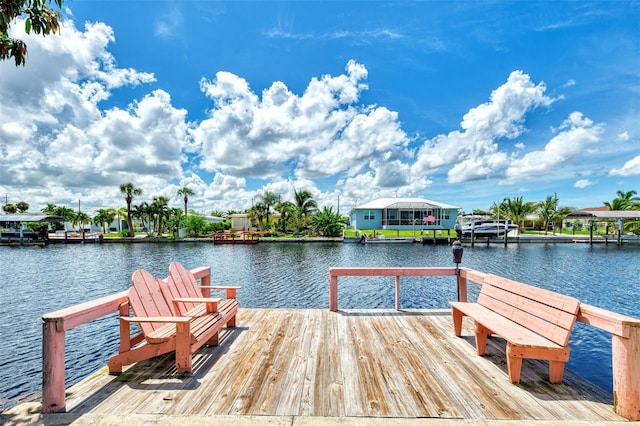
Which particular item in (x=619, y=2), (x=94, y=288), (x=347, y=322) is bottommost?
(x=94, y=288)

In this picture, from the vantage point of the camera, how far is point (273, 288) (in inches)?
545

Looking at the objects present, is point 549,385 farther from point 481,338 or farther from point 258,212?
point 258,212

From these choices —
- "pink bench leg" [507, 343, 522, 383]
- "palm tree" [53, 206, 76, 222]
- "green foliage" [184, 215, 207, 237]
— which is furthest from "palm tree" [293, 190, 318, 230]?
"palm tree" [53, 206, 76, 222]

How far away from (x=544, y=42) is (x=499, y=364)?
15462 millimetres

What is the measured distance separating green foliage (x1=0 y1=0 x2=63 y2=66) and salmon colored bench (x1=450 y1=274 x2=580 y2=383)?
534cm

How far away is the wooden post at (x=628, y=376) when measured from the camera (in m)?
2.37

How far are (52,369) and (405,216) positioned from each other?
44.5 m

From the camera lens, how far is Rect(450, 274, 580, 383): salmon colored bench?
280 centimetres

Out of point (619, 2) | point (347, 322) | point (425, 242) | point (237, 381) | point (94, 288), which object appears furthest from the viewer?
point (425, 242)

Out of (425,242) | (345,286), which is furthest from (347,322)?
(425,242)

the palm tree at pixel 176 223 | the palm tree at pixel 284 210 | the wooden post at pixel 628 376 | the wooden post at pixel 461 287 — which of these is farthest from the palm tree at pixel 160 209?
the wooden post at pixel 628 376

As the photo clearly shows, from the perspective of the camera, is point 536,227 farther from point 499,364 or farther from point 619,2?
point 499,364

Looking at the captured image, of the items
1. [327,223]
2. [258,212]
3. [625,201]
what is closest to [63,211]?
[258,212]

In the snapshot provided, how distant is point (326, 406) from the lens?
8.50 feet
